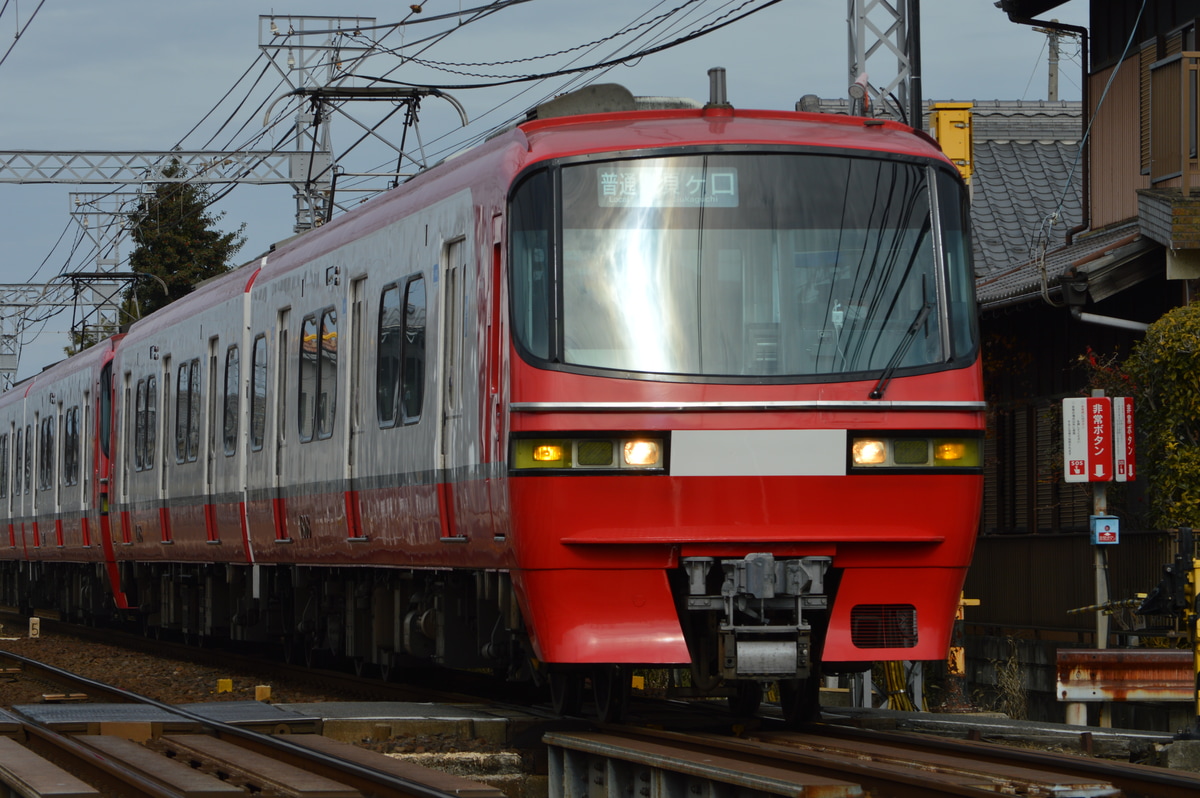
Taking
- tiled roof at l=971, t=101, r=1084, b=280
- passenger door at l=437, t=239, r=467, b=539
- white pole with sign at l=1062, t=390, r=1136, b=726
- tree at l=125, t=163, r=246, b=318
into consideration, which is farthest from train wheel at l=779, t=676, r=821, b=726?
tree at l=125, t=163, r=246, b=318

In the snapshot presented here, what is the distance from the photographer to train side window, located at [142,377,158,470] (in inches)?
744

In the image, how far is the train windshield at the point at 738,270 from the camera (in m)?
8.73

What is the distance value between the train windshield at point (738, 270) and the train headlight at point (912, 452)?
341 millimetres

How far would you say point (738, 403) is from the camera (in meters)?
8.60

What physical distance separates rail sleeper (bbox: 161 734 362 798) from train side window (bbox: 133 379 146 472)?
10540mm

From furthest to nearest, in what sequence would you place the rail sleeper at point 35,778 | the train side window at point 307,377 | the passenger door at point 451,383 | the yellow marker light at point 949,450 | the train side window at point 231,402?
the train side window at point 231,402 < the train side window at point 307,377 < the passenger door at point 451,383 < the yellow marker light at point 949,450 < the rail sleeper at point 35,778

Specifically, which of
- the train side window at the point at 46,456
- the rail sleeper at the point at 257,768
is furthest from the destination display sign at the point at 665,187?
the train side window at the point at 46,456

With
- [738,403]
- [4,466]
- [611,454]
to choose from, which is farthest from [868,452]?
[4,466]

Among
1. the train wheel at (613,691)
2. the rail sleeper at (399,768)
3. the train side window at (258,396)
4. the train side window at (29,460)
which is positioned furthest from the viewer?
the train side window at (29,460)

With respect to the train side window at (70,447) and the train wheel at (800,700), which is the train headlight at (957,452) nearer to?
the train wheel at (800,700)

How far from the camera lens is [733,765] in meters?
7.50

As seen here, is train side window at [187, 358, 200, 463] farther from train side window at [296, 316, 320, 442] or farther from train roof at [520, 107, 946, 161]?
train roof at [520, 107, 946, 161]

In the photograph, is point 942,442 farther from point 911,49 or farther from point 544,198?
point 911,49

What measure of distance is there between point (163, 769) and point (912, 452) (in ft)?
11.9
